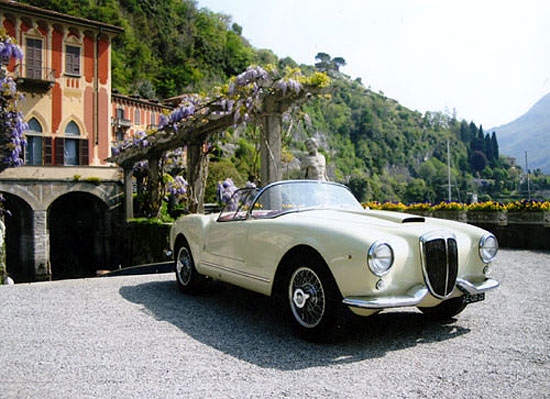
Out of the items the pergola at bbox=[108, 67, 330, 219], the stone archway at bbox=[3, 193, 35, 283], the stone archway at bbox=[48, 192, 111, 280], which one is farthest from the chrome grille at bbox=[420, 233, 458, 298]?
the stone archway at bbox=[48, 192, 111, 280]

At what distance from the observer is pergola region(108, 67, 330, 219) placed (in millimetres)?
8195

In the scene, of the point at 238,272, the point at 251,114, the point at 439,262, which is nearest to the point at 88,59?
the point at 251,114

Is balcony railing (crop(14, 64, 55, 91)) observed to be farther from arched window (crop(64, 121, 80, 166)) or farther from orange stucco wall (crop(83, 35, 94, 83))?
arched window (crop(64, 121, 80, 166))

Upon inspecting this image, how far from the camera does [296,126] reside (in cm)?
915

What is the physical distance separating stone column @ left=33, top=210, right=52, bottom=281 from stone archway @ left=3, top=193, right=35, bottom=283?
6.9 inches

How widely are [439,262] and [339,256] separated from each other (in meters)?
0.90

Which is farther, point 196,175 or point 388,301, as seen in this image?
point 196,175

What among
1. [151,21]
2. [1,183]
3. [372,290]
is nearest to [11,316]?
[372,290]

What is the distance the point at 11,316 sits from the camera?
189 inches

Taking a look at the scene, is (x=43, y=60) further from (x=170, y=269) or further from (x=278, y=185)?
(x=278, y=185)

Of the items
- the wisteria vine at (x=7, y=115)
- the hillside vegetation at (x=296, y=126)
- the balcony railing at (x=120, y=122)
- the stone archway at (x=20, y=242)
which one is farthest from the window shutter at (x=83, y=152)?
the balcony railing at (x=120, y=122)

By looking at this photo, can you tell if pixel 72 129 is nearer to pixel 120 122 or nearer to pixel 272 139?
pixel 120 122

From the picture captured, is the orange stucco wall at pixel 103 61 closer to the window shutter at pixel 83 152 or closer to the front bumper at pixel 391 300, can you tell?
the window shutter at pixel 83 152

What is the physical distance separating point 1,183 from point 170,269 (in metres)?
14.5
